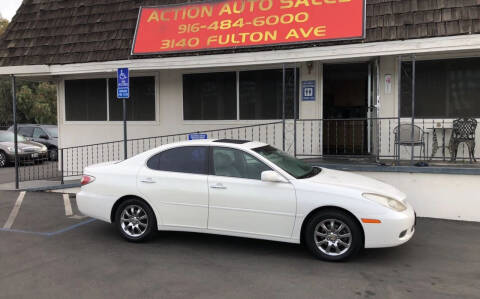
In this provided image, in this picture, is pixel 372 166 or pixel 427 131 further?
pixel 427 131

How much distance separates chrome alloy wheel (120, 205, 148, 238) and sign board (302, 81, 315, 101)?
5122 millimetres

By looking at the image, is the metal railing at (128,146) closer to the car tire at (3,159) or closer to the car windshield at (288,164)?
the car windshield at (288,164)

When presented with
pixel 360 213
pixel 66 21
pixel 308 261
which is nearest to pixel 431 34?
pixel 360 213

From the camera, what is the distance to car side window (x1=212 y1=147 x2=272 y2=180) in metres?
5.37

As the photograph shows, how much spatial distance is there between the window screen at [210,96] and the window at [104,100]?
103 centimetres

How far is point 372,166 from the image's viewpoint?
754 centimetres

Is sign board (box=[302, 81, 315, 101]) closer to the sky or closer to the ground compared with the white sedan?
closer to the sky

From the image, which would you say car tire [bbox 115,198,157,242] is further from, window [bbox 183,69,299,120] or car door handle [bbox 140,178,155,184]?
window [bbox 183,69,299,120]

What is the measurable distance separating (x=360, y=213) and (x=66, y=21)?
9.30 meters

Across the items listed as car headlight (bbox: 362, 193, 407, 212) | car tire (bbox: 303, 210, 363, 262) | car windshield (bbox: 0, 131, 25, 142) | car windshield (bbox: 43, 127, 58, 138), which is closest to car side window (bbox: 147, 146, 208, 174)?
car tire (bbox: 303, 210, 363, 262)

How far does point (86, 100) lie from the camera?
11344 mm

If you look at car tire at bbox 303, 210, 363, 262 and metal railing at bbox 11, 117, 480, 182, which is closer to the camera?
car tire at bbox 303, 210, 363, 262

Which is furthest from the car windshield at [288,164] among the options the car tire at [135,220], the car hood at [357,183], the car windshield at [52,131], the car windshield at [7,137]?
the car windshield at [52,131]

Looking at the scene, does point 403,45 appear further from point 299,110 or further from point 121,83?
point 121,83
